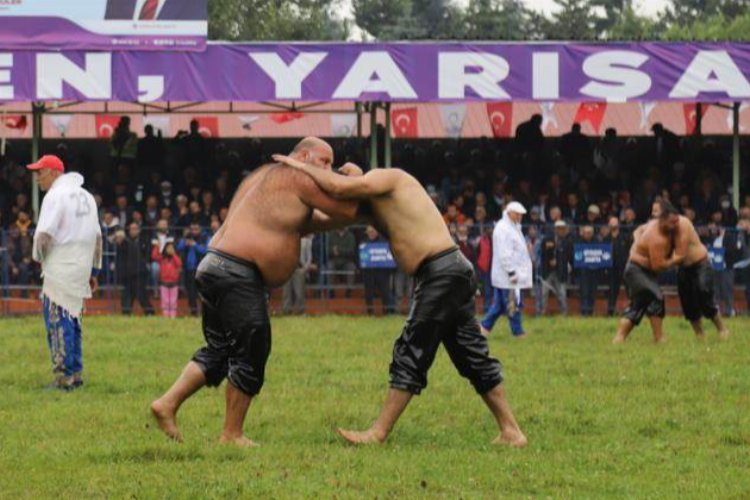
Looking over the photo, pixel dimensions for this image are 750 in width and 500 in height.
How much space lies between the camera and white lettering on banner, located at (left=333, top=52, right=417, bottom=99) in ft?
83.9

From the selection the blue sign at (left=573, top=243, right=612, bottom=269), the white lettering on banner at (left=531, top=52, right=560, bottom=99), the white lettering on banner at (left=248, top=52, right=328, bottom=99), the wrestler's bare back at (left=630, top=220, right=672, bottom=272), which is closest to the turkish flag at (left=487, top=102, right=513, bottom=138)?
the white lettering on banner at (left=531, top=52, right=560, bottom=99)

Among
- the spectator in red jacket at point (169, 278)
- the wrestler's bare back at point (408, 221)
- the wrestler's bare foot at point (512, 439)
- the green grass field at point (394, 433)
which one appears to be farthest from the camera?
the spectator in red jacket at point (169, 278)

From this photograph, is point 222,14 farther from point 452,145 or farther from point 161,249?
point 161,249

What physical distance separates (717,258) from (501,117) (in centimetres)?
806

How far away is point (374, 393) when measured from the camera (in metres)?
14.0

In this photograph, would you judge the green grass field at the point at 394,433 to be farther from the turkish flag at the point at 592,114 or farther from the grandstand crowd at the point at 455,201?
the turkish flag at the point at 592,114

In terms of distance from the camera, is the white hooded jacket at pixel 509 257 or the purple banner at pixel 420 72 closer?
the white hooded jacket at pixel 509 257

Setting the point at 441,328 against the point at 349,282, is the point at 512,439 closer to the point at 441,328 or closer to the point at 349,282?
the point at 441,328

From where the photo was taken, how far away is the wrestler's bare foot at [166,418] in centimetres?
1089

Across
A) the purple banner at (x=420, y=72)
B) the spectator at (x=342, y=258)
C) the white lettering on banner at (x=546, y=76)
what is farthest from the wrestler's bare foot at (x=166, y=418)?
the white lettering on banner at (x=546, y=76)

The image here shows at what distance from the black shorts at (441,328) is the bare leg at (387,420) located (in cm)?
6

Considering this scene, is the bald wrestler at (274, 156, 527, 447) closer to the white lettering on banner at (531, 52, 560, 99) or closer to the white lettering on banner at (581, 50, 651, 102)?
the white lettering on banner at (531, 52, 560, 99)

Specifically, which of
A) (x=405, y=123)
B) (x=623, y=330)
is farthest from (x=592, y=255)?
(x=405, y=123)

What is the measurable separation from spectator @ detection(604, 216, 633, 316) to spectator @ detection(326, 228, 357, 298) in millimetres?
3676
